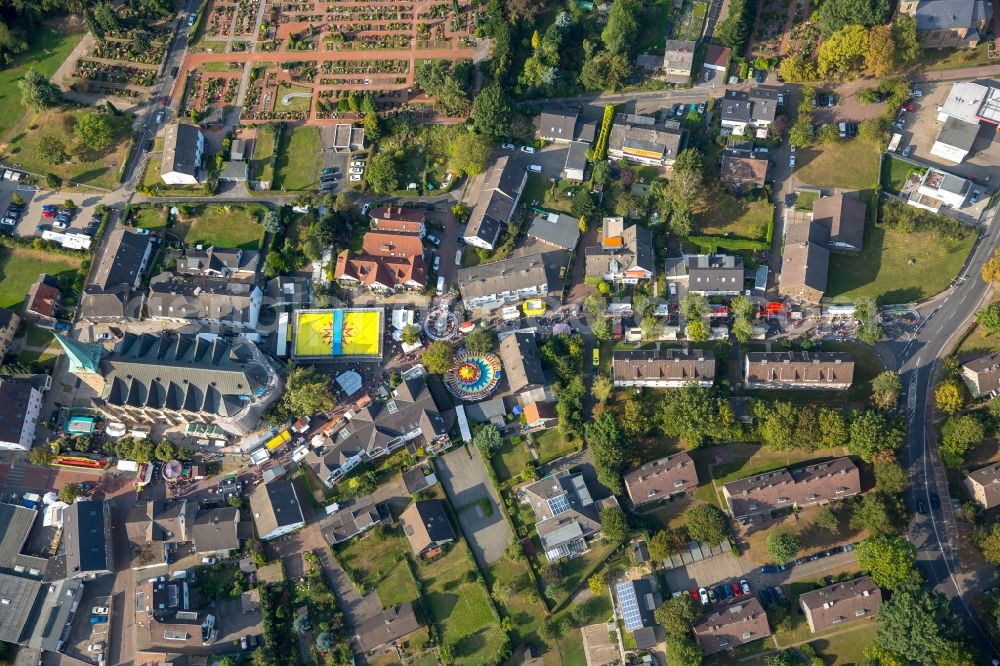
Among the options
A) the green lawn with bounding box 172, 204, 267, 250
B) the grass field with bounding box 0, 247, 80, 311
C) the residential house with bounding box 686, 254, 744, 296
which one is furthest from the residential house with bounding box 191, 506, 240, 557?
the residential house with bounding box 686, 254, 744, 296

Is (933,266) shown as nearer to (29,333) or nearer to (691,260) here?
(691,260)

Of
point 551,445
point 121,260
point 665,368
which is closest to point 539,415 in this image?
point 551,445

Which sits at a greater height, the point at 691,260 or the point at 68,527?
the point at 691,260

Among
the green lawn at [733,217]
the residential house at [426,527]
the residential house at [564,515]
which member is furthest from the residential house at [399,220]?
the residential house at [564,515]

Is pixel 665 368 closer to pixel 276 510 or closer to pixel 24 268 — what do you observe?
pixel 276 510

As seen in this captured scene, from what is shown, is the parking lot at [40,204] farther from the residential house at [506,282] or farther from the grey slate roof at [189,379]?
the residential house at [506,282]

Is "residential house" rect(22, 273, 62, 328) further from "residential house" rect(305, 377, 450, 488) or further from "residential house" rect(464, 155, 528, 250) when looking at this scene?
"residential house" rect(464, 155, 528, 250)

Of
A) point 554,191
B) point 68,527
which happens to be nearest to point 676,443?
point 554,191

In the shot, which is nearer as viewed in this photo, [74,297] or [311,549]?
[311,549]
